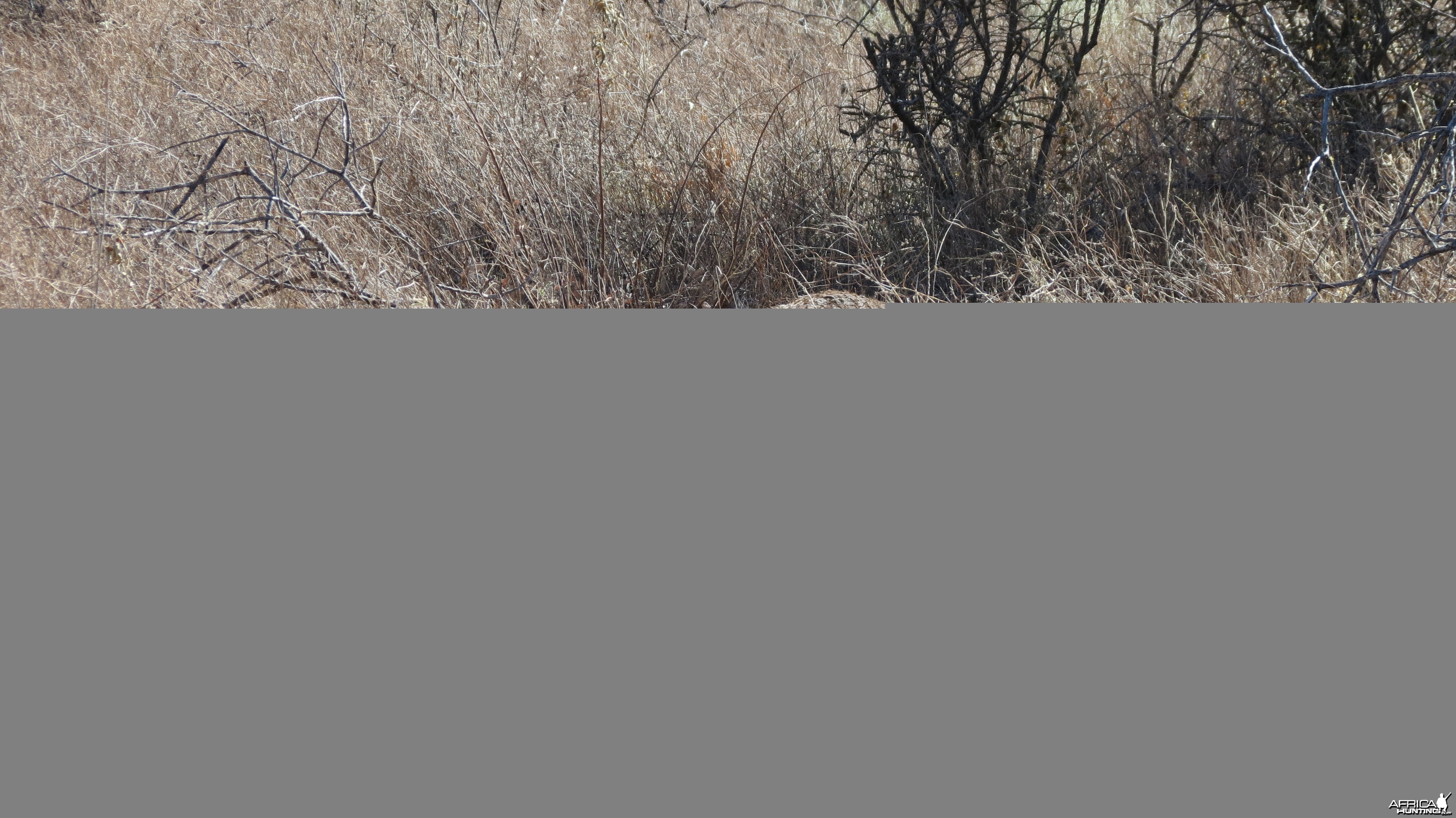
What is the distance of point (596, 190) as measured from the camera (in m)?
4.48

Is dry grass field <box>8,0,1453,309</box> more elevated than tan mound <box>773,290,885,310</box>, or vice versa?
dry grass field <box>8,0,1453,309</box>

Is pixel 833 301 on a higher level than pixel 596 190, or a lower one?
lower

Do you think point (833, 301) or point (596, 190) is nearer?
point (833, 301)

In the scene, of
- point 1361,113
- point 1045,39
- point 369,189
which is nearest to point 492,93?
point 369,189

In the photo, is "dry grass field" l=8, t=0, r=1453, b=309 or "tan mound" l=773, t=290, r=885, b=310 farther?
"dry grass field" l=8, t=0, r=1453, b=309

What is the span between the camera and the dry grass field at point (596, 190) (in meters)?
3.62

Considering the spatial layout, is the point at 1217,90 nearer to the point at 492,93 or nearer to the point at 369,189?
the point at 492,93

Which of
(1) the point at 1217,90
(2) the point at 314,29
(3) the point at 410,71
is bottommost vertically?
(1) the point at 1217,90

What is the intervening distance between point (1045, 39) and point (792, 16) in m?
2.87

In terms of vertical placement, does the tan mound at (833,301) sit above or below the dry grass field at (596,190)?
below

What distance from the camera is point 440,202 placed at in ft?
14.3

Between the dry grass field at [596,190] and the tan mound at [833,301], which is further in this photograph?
the dry grass field at [596,190]

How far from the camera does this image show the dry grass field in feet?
11.9

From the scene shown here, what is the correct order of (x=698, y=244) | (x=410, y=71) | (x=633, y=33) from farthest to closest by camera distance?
(x=633, y=33) < (x=410, y=71) < (x=698, y=244)
